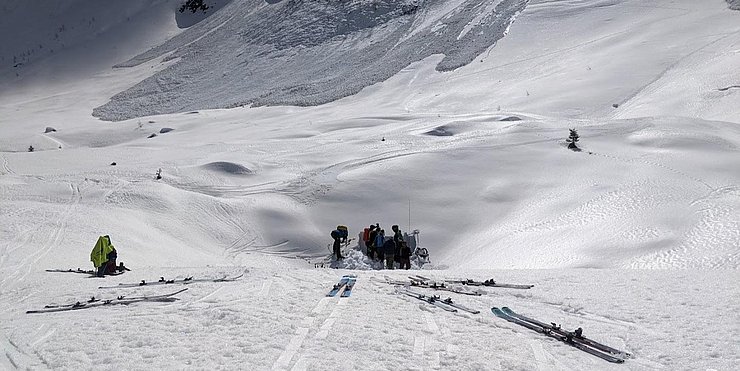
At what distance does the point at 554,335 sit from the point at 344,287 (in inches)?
154

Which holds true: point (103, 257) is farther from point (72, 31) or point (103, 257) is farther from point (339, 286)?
point (72, 31)

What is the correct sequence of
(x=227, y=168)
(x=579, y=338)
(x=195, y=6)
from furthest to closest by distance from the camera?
(x=195, y=6) < (x=227, y=168) < (x=579, y=338)

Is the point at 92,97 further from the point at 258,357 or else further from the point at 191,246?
the point at 258,357

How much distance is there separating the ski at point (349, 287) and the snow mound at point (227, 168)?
13.7 metres

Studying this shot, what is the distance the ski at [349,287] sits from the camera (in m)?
11.1

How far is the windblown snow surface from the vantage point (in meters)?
8.59

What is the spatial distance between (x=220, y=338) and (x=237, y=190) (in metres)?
15.5

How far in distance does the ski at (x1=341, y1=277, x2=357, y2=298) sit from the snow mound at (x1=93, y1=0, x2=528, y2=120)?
34097 millimetres

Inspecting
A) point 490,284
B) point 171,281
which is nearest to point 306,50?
point 171,281

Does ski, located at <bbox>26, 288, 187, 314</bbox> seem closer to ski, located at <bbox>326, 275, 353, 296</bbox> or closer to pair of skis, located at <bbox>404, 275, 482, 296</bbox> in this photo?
ski, located at <bbox>326, 275, 353, 296</bbox>

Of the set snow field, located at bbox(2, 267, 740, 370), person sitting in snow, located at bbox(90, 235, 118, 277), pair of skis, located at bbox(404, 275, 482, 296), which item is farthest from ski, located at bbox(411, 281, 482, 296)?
person sitting in snow, located at bbox(90, 235, 118, 277)

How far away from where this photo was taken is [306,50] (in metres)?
59.3

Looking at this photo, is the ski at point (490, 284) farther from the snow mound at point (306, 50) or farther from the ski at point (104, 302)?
the snow mound at point (306, 50)

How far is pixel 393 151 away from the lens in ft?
87.8
